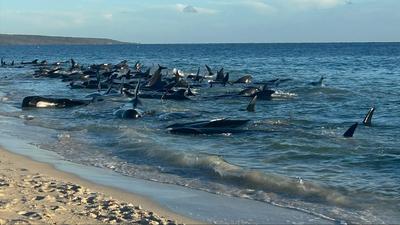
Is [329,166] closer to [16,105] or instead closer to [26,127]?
[26,127]

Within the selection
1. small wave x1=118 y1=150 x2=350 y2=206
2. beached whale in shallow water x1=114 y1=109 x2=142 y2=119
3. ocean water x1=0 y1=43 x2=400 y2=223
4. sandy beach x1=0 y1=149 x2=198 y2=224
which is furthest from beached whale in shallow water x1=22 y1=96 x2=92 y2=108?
sandy beach x1=0 y1=149 x2=198 y2=224

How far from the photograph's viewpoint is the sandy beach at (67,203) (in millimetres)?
7477

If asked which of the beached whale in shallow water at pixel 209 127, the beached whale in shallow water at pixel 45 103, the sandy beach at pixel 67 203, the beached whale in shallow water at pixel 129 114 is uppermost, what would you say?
the sandy beach at pixel 67 203

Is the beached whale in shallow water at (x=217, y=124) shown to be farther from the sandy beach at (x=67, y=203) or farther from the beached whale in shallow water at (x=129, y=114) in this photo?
the sandy beach at (x=67, y=203)

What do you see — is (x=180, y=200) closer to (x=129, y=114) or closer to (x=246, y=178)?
(x=246, y=178)

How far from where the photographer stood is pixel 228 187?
10.1 m

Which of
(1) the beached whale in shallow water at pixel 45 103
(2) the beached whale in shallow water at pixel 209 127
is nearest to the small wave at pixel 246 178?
(2) the beached whale in shallow water at pixel 209 127

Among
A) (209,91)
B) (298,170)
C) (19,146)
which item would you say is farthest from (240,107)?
(298,170)

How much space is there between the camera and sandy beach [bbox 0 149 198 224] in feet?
24.5

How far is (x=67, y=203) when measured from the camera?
827cm

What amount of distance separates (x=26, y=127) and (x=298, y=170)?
9535 mm

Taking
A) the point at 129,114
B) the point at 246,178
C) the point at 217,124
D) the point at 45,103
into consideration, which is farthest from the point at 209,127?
the point at 45,103

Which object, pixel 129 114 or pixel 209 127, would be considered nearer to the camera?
pixel 209 127

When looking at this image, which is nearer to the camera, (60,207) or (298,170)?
(60,207)
